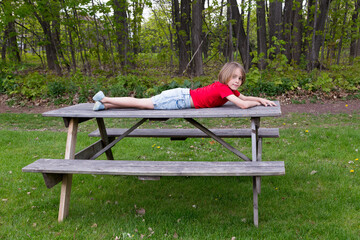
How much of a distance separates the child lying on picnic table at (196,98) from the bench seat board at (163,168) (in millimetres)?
780

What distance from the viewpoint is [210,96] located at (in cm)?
350

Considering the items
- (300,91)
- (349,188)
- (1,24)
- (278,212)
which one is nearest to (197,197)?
(278,212)

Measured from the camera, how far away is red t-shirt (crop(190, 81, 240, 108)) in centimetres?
345

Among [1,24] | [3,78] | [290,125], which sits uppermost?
[1,24]

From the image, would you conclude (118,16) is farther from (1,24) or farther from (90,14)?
(1,24)

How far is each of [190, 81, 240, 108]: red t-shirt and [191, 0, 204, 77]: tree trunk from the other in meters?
6.98

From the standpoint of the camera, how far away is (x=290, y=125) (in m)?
7.05

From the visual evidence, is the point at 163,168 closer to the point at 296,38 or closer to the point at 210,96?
the point at 210,96

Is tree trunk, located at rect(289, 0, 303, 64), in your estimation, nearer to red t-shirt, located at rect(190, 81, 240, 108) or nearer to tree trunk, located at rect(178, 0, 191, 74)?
tree trunk, located at rect(178, 0, 191, 74)

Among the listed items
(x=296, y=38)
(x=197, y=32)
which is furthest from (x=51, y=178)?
(x=296, y=38)

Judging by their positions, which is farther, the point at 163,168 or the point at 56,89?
the point at 56,89

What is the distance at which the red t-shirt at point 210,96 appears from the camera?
345cm

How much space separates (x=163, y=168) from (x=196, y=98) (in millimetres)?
1049

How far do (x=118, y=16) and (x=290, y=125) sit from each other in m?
6.76
